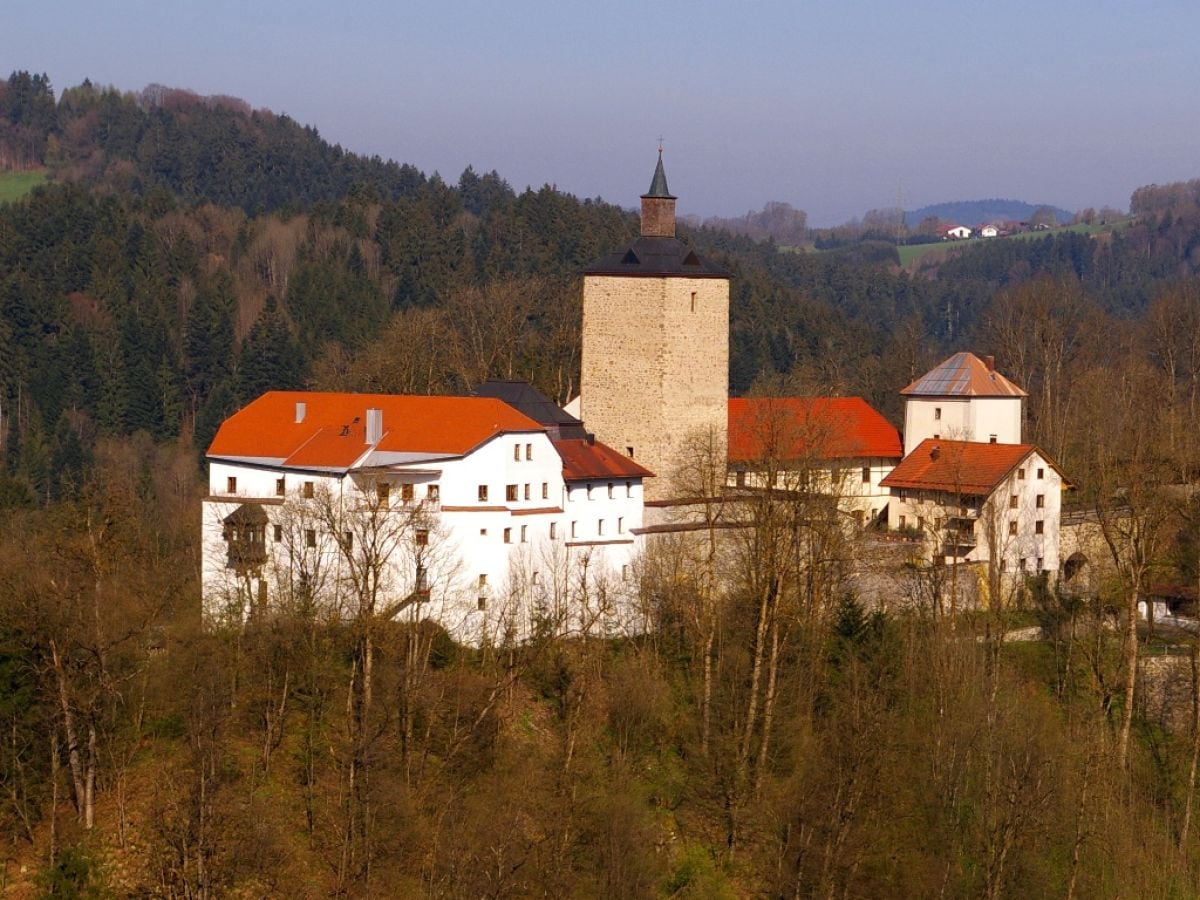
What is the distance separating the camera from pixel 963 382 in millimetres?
50344

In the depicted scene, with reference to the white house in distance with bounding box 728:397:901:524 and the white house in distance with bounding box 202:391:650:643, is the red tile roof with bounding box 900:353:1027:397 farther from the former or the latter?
the white house in distance with bounding box 202:391:650:643

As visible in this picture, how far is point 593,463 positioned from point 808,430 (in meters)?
5.16

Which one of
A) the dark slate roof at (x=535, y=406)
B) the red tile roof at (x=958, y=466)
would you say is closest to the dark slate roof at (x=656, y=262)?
the dark slate roof at (x=535, y=406)

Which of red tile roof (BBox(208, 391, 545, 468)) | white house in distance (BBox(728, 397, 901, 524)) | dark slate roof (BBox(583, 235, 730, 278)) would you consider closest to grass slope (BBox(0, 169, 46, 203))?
white house in distance (BBox(728, 397, 901, 524))

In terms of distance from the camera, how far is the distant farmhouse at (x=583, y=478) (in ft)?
128

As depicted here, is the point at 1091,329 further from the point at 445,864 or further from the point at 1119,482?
the point at 445,864

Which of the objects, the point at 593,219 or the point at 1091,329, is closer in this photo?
the point at 1091,329

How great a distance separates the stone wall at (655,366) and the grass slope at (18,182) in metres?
109

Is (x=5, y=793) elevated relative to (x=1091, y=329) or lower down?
lower down

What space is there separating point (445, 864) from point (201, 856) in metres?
4.84

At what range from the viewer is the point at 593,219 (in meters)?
110

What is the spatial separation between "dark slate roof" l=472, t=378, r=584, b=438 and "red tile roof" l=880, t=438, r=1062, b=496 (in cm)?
879

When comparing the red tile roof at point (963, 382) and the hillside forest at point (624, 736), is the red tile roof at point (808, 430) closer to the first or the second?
the red tile roof at point (963, 382)

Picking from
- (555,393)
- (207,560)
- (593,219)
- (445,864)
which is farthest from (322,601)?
(593,219)
